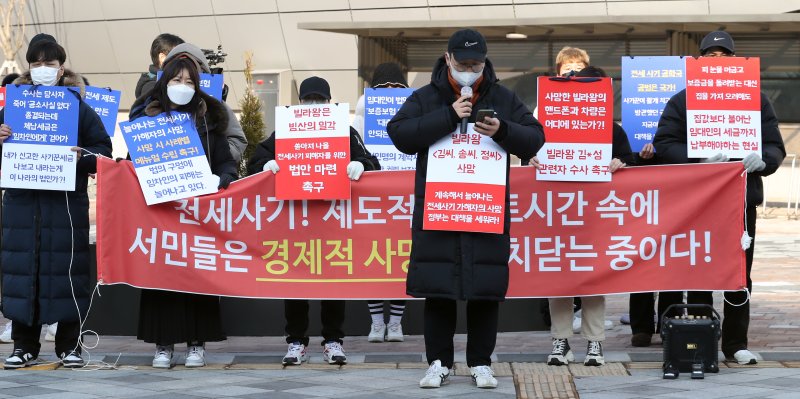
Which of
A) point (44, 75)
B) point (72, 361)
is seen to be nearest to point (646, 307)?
point (72, 361)

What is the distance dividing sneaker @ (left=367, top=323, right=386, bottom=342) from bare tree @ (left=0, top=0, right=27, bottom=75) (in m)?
24.5

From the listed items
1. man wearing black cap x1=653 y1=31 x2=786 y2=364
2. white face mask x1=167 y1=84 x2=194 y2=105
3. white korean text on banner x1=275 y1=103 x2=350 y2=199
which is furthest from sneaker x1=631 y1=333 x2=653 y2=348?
white face mask x1=167 y1=84 x2=194 y2=105

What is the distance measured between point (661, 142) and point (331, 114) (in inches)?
83.5

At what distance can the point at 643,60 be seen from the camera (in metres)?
9.48

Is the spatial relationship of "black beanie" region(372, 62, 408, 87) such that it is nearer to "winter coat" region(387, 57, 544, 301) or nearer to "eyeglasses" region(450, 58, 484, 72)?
"winter coat" region(387, 57, 544, 301)

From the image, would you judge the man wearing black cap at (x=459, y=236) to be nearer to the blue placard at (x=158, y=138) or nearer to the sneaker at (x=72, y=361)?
the blue placard at (x=158, y=138)

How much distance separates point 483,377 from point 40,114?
3.22 m

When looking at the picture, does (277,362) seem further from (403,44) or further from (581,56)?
(403,44)

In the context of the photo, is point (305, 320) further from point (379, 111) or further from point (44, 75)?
point (379, 111)

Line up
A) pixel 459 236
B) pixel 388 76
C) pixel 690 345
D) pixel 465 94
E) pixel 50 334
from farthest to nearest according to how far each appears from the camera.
Result: pixel 388 76 < pixel 50 334 < pixel 690 345 < pixel 459 236 < pixel 465 94

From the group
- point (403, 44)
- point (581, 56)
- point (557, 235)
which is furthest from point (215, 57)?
point (403, 44)

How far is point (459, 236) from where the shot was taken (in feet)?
25.1

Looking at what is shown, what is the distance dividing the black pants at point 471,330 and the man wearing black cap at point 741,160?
5.59ft

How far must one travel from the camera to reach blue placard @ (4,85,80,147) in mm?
8523
